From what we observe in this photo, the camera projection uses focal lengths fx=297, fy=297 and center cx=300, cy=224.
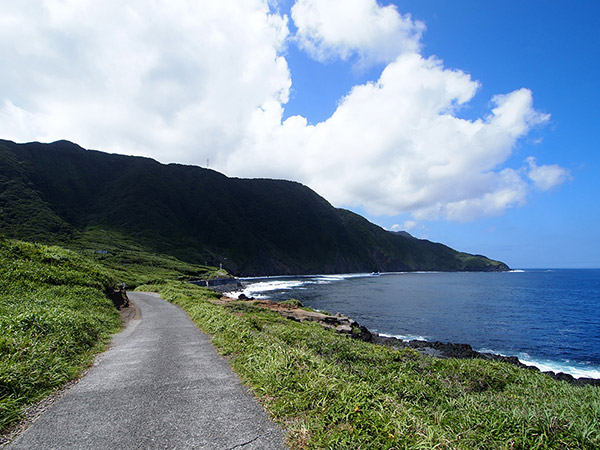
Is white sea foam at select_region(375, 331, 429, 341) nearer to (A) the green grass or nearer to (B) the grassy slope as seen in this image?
(B) the grassy slope

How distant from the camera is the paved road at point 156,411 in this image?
4.97m

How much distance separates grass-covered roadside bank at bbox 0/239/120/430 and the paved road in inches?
26.6

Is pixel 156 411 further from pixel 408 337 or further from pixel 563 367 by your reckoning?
pixel 408 337

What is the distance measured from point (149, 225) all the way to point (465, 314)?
13623 centimetres

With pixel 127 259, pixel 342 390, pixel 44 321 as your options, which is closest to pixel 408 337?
pixel 342 390

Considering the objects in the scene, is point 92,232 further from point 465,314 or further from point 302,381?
point 302,381

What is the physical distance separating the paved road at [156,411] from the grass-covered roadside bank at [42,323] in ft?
2.22

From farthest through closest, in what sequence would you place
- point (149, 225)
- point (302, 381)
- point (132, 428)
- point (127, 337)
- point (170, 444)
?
point (149, 225) < point (127, 337) < point (302, 381) < point (132, 428) < point (170, 444)

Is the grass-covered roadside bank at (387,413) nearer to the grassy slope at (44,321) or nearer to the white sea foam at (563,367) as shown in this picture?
the grassy slope at (44,321)

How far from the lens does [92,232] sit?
117 metres

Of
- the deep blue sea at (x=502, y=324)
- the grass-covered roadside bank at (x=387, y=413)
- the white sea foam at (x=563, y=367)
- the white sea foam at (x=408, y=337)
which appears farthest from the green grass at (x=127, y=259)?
the white sea foam at (x=563, y=367)

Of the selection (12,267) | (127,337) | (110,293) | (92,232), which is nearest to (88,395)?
(127,337)

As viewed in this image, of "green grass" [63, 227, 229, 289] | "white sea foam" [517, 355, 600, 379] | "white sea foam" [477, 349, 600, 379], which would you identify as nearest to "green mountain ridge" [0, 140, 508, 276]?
"green grass" [63, 227, 229, 289]

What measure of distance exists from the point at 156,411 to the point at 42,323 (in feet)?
25.0
